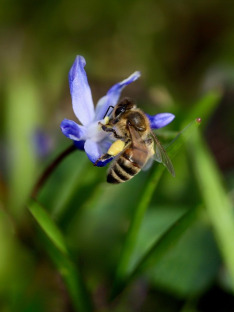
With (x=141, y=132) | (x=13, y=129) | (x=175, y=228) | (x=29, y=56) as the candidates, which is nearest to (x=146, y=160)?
(x=141, y=132)

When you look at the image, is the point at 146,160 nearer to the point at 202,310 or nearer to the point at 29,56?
the point at 202,310

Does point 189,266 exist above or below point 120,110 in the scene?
below

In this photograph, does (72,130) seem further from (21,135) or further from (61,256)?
(21,135)

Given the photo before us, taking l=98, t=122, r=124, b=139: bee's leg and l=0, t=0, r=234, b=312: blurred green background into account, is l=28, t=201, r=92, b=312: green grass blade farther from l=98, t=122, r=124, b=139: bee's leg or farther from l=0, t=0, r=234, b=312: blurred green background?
l=98, t=122, r=124, b=139: bee's leg

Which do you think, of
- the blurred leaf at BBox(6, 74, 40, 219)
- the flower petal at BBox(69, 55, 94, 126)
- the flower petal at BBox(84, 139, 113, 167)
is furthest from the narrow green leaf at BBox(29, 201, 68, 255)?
the blurred leaf at BBox(6, 74, 40, 219)

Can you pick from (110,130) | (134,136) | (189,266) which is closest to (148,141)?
(134,136)
